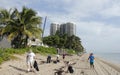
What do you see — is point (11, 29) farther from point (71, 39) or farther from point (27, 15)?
point (71, 39)

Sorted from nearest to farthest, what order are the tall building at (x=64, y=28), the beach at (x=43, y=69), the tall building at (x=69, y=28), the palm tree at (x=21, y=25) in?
the beach at (x=43, y=69)
the palm tree at (x=21, y=25)
the tall building at (x=64, y=28)
the tall building at (x=69, y=28)

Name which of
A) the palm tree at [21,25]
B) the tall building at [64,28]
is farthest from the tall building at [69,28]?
the palm tree at [21,25]

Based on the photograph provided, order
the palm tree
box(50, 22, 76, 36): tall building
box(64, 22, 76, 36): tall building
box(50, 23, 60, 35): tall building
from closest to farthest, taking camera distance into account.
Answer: the palm tree < box(50, 23, 60, 35): tall building < box(50, 22, 76, 36): tall building < box(64, 22, 76, 36): tall building

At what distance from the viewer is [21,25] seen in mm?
33125

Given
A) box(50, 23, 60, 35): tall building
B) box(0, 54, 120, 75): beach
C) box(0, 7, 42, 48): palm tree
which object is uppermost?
box(50, 23, 60, 35): tall building

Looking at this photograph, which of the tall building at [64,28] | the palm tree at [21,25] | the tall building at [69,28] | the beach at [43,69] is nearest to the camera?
the beach at [43,69]

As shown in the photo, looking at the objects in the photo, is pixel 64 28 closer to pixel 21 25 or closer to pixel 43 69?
pixel 21 25

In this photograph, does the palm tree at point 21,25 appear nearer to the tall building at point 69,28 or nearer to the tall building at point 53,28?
the tall building at point 53,28

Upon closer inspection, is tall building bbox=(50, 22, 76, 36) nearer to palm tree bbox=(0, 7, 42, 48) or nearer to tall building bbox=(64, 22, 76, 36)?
tall building bbox=(64, 22, 76, 36)

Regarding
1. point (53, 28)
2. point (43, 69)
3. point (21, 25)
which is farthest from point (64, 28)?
point (43, 69)

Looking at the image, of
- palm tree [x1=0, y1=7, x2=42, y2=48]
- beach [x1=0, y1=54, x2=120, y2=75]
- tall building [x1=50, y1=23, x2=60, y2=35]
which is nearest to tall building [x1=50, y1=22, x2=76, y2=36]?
tall building [x1=50, y1=23, x2=60, y2=35]

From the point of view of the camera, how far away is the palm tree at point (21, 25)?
3269 centimetres

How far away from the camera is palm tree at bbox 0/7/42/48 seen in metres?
32.7

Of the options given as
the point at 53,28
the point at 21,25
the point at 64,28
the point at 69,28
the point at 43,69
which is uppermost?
the point at 69,28
